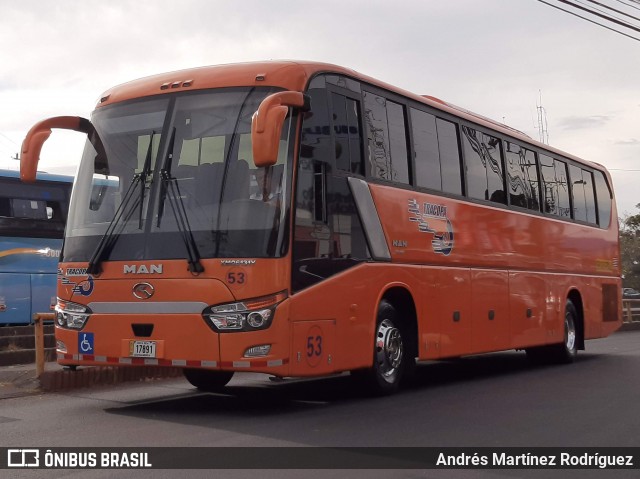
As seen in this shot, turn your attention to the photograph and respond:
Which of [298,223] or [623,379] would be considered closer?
[298,223]

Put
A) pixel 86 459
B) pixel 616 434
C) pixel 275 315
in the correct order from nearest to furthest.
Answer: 1. pixel 86 459
2. pixel 616 434
3. pixel 275 315

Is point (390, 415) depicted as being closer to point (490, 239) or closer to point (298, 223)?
point (298, 223)

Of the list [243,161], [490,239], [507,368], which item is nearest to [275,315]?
[243,161]

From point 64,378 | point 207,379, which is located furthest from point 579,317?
point 64,378

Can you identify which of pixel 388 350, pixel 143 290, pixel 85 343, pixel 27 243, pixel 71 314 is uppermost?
pixel 27 243

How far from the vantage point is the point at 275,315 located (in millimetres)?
9102

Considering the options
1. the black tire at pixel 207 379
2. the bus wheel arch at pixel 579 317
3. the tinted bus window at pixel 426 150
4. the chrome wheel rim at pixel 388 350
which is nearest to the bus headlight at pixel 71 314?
the black tire at pixel 207 379

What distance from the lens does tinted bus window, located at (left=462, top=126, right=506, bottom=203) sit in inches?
550

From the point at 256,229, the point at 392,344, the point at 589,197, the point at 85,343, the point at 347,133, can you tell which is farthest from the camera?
the point at 589,197

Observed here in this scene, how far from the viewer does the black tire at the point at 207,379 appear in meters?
11.6

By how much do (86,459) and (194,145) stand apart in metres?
Result: 3.71

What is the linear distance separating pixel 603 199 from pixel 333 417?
12.8 m

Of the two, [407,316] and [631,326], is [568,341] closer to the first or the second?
[407,316]

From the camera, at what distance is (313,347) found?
31.5ft
